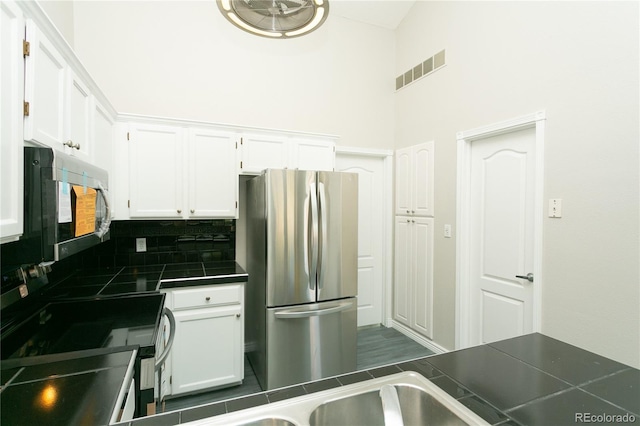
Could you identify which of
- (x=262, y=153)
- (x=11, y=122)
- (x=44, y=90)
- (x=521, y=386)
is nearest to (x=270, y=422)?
(x=521, y=386)

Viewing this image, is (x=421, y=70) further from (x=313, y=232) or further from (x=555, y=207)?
(x=313, y=232)

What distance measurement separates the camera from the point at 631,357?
1597 millimetres

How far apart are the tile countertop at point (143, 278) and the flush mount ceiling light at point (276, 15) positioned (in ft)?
5.40

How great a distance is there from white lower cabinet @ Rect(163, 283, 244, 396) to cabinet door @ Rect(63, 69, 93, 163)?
1070mm

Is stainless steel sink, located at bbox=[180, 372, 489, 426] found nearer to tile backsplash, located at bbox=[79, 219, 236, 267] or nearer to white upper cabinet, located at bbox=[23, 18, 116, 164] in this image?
white upper cabinet, located at bbox=[23, 18, 116, 164]

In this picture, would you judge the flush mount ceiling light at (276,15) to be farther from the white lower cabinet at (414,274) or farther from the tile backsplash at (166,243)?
the white lower cabinet at (414,274)

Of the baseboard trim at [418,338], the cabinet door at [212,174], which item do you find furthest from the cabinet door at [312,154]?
the baseboard trim at [418,338]

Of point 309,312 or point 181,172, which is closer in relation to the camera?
point 309,312

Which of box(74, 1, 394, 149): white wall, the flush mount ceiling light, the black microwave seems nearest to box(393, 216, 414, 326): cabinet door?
box(74, 1, 394, 149): white wall

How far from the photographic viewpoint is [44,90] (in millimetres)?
1204

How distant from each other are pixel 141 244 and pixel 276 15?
2219 mm

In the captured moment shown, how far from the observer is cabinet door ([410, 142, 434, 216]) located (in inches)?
120

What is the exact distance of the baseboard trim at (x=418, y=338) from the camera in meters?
2.95

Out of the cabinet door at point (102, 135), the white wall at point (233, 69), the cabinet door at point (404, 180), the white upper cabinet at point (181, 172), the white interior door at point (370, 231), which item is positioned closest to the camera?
the cabinet door at point (102, 135)
